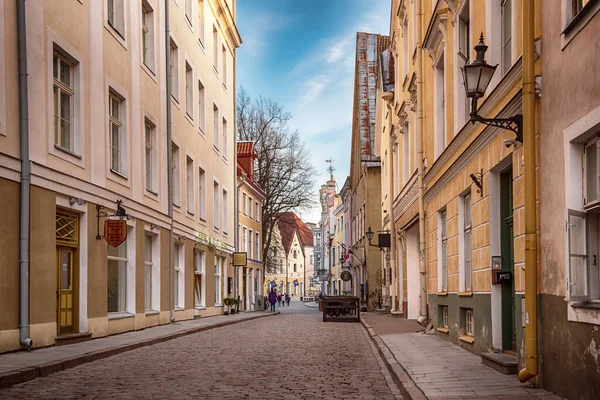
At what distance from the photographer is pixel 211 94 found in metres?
30.8

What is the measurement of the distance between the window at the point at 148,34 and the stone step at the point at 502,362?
14.1 metres

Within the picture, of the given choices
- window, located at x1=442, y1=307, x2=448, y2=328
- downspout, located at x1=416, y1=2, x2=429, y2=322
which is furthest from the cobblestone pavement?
downspout, located at x1=416, y1=2, x2=429, y2=322

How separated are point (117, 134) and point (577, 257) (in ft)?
44.0

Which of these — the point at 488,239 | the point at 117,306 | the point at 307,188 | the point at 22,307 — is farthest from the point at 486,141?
the point at 307,188

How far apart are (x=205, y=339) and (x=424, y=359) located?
749cm

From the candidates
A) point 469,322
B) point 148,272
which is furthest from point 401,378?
point 148,272

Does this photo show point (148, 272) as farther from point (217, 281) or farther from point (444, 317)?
point (217, 281)

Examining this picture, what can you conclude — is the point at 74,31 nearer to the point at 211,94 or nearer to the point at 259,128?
the point at 211,94

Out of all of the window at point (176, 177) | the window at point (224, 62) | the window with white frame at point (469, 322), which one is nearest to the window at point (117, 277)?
the window at point (176, 177)

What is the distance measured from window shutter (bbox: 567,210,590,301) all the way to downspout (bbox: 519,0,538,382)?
3.24 ft

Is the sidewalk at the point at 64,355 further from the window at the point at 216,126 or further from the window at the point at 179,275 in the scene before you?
the window at the point at 216,126

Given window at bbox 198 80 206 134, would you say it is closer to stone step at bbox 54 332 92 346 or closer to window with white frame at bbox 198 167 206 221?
window with white frame at bbox 198 167 206 221

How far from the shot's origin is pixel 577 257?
253 inches

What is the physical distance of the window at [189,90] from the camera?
26145 mm
